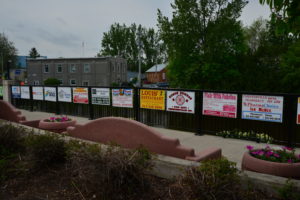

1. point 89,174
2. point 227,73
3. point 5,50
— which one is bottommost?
point 89,174

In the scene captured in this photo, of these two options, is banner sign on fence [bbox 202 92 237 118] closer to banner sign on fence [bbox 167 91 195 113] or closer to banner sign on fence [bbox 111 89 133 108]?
banner sign on fence [bbox 167 91 195 113]

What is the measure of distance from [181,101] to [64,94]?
7130mm

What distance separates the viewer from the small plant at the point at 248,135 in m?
7.97

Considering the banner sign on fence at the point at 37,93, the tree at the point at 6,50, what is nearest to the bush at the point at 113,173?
the banner sign on fence at the point at 37,93

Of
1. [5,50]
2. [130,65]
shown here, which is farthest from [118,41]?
[5,50]

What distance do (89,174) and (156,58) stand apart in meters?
104

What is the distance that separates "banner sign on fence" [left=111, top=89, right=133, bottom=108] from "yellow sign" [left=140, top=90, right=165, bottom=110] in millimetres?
596

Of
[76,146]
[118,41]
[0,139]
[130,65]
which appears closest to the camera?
[76,146]

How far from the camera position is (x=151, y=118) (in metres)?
10.6

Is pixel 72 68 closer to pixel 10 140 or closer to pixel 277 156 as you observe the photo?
pixel 10 140

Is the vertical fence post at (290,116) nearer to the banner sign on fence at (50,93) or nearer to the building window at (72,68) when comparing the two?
the banner sign on fence at (50,93)

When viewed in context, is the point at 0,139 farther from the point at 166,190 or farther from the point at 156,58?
the point at 156,58

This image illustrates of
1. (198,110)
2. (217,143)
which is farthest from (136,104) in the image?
(217,143)

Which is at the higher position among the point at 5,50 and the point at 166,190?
the point at 5,50
